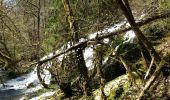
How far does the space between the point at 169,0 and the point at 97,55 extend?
214 cm

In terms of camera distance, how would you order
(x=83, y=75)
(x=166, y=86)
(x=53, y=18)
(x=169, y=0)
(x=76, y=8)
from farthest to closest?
(x=53, y=18) → (x=76, y=8) → (x=83, y=75) → (x=169, y=0) → (x=166, y=86)

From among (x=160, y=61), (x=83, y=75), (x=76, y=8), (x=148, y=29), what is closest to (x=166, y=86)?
(x=160, y=61)

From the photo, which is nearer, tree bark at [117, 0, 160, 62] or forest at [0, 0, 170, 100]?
tree bark at [117, 0, 160, 62]

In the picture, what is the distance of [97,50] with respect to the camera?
28.3 feet

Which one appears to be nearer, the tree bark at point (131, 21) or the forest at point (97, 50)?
the tree bark at point (131, 21)

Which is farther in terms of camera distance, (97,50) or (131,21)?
(97,50)

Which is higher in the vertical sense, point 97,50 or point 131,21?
point 131,21

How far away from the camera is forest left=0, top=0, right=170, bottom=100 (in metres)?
7.91

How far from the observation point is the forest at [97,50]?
791cm

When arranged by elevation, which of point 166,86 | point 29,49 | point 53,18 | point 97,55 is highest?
point 53,18

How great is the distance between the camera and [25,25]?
20.3 metres

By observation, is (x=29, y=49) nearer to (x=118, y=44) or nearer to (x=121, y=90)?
(x=118, y=44)

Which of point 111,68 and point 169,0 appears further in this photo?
point 111,68

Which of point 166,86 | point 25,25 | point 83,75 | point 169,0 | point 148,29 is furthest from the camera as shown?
point 25,25
